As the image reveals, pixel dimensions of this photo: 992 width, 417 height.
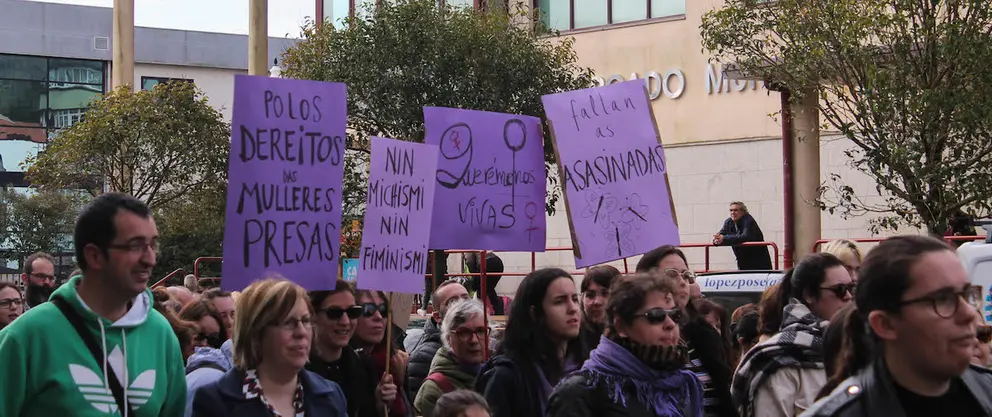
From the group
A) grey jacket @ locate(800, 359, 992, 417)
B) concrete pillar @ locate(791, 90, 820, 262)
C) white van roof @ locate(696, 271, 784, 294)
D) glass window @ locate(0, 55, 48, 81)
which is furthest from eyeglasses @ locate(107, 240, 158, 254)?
glass window @ locate(0, 55, 48, 81)

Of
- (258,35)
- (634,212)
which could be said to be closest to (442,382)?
(634,212)

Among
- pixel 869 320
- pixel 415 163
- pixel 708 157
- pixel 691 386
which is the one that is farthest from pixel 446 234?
pixel 708 157

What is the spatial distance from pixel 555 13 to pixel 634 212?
1924 centimetres

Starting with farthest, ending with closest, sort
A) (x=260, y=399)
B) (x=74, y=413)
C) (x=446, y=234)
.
Result: (x=446, y=234) < (x=260, y=399) < (x=74, y=413)

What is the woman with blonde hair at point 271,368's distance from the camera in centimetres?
497

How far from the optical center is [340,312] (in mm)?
6160

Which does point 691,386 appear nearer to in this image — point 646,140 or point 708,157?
point 646,140

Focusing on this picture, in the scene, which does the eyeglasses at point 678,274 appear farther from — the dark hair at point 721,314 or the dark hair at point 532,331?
the dark hair at point 532,331

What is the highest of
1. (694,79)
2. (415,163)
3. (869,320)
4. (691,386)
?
(694,79)

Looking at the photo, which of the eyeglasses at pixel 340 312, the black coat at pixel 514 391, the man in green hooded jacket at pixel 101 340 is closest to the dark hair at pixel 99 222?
the man in green hooded jacket at pixel 101 340

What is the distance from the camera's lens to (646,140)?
910 cm

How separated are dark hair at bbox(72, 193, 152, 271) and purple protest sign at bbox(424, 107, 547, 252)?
3584mm

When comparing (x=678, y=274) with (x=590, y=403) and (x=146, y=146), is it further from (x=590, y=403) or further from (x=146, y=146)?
(x=146, y=146)

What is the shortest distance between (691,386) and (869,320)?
2001 millimetres
